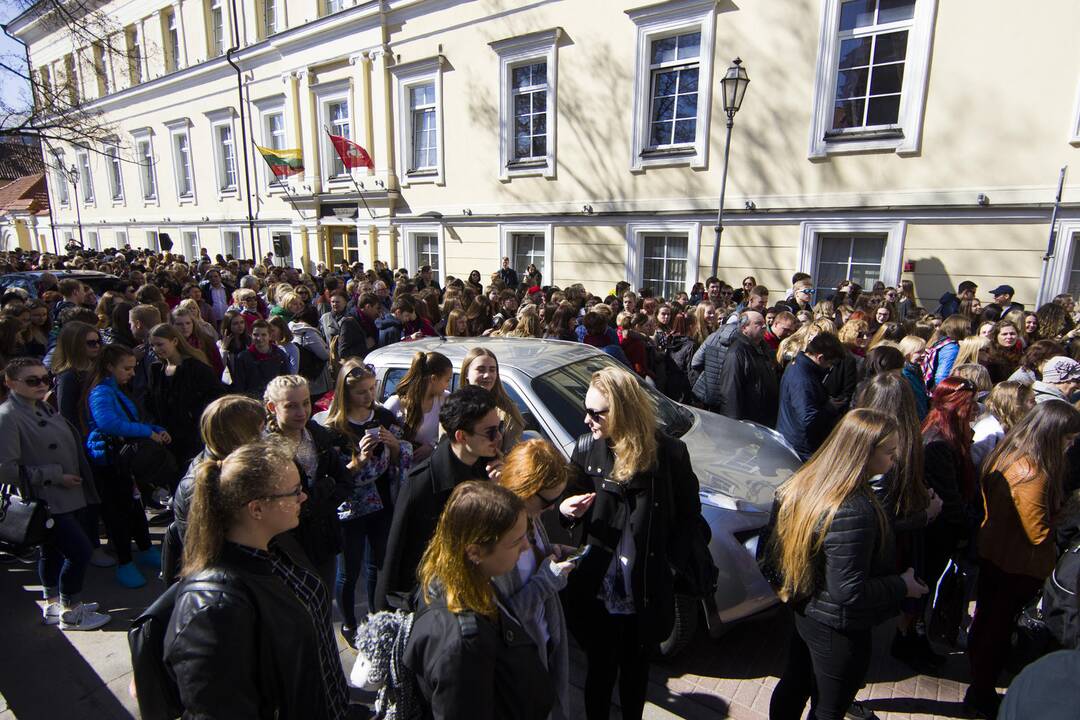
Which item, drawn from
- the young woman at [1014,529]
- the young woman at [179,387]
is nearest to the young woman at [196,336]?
the young woman at [179,387]

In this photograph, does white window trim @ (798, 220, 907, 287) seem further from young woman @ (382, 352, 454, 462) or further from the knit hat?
young woman @ (382, 352, 454, 462)

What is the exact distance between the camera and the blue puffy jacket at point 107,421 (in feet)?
12.2

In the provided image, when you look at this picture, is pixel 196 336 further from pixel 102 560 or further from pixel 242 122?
pixel 242 122

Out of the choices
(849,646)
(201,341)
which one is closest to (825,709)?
(849,646)

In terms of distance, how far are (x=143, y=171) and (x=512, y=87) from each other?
66.8ft

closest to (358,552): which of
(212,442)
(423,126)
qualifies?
(212,442)

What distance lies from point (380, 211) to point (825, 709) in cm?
1656

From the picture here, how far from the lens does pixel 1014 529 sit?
8.87 ft

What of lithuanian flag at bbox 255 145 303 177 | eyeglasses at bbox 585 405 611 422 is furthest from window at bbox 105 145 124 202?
eyeglasses at bbox 585 405 611 422

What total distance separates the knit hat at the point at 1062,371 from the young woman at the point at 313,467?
Result: 4.65 m

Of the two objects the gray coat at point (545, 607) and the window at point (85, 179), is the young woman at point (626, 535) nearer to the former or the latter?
the gray coat at point (545, 607)

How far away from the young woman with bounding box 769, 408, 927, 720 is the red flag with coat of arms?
1567cm

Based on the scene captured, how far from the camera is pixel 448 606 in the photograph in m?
1.61

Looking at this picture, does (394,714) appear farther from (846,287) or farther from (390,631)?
(846,287)
